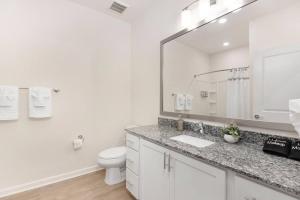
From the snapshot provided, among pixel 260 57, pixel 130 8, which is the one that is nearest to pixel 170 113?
pixel 260 57

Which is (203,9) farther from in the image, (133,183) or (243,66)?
(133,183)

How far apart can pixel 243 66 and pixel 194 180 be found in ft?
3.39

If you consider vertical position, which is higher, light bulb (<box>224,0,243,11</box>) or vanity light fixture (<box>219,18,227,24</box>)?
light bulb (<box>224,0,243,11</box>)

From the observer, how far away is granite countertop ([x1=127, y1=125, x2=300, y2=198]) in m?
0.71

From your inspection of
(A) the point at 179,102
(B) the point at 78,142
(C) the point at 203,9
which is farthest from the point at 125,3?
(B) the point at 78,142

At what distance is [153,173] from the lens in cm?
147

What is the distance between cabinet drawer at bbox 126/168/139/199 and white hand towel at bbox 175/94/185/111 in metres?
0.95

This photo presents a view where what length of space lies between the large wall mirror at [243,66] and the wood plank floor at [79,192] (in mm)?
1247

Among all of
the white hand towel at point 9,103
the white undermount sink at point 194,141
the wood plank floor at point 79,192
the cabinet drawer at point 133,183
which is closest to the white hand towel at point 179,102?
the white undermount sink at point 194,141

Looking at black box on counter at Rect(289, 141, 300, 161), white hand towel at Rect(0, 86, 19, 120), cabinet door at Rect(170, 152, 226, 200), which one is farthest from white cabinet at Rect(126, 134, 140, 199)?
white hand towel at Rect(0, 86, 19, 120)

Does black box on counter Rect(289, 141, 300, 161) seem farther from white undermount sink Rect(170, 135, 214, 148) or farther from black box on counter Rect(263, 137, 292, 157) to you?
white undermount sink Rect(170, 135, 214, 148)

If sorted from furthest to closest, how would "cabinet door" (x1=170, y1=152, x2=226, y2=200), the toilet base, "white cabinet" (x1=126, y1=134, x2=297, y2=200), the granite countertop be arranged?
the toilet base, "cabinet door" (x1=170, y1=152, x2=226, y2=200), "white cabinet" (x1=126, y1=134, x2=297, y2=200), the granite countertop

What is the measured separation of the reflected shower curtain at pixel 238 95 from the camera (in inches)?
52.9

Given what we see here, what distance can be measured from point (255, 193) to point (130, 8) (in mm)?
2703
